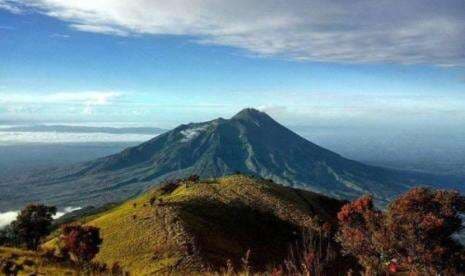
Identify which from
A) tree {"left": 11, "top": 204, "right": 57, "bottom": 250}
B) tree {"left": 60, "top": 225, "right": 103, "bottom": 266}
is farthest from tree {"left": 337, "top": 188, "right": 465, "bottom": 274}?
tree {"left": 11, "top": 204, "right": 57, "bottom": 250}

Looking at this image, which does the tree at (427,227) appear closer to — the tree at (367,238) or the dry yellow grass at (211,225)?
the tree at (367,238)

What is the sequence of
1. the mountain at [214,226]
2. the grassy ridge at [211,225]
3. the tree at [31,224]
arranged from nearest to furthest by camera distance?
the mountain at [214,226] < the grassy ridge at [211,225] < the tree at [31,224]

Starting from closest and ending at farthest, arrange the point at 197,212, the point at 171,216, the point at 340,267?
the point at 340,267
the point at 171,216
the point at 197,212

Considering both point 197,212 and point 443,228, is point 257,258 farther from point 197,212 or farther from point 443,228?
point 443,228

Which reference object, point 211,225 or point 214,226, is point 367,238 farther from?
point 211,225

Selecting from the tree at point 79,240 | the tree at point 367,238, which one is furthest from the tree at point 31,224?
the tree at point 367,238

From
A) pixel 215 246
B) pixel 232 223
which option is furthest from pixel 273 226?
pixel 215 246
